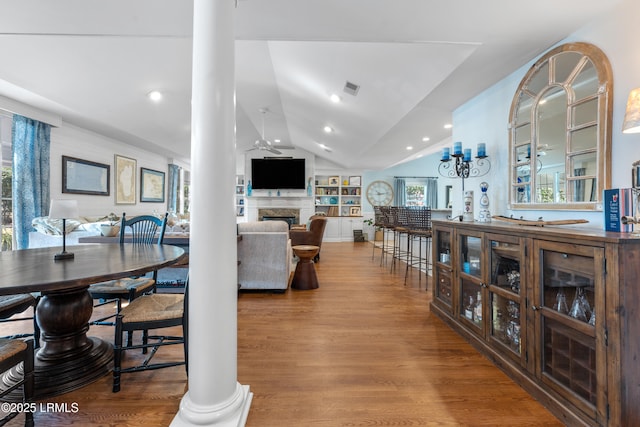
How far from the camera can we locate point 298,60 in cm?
349

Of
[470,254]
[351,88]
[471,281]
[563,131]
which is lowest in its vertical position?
[471,281]

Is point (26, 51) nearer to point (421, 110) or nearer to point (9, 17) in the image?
point (9, 17)

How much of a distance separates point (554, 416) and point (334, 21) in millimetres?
2612

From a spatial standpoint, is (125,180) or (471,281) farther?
(125,180)

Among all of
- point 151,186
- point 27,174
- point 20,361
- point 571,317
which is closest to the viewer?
point 20,361

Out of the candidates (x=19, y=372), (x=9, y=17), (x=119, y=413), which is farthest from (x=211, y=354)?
(x=9, y=17)

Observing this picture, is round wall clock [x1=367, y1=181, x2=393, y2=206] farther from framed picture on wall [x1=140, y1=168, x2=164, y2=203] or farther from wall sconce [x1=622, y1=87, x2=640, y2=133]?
wall sconce [x1=622, y1=87, x2=640, y2=133]

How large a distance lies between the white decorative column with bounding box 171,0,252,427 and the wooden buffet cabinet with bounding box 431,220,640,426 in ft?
5.43

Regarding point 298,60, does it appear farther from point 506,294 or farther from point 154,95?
point 506,294

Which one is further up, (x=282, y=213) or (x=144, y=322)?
(x=282, y=213)

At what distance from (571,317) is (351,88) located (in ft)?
10.1

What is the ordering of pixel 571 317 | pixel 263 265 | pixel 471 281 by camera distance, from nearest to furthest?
pixel 571 317 < pixel 471 281 < pixel 263 265

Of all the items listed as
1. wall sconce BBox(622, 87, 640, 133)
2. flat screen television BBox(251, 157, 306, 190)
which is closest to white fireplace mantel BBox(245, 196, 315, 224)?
flat screen television BBox(251, 157, 306, 190)

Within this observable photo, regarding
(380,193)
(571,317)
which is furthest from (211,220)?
(380,193)
